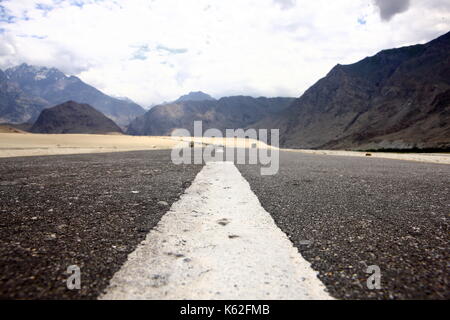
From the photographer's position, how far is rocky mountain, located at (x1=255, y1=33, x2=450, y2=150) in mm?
83250

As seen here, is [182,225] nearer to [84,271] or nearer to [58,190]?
[84,271]

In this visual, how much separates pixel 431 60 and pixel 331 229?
499ft

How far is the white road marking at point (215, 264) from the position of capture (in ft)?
6.32

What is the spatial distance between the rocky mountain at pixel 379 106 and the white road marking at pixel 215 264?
67.1 metres

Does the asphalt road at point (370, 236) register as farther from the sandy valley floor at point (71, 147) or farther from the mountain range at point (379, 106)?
the mountain range at point (379, 106)

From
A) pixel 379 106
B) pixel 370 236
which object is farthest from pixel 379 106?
pixel 370 236

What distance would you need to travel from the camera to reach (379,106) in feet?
389

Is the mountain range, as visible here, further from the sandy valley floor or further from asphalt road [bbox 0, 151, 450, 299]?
asphalt road [bbox 0, 151, 450, 299]

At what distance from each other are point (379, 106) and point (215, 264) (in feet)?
454

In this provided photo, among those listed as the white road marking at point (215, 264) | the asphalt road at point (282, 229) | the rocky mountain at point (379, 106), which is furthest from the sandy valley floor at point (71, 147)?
the rocky mountain at point (379, 106)

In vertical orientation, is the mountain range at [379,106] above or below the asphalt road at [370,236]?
above

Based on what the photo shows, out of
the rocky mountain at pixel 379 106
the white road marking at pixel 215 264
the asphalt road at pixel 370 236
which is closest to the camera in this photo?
the white road marking at pixel 215 264

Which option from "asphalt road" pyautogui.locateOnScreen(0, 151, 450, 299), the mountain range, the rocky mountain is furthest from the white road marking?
the mountain range
